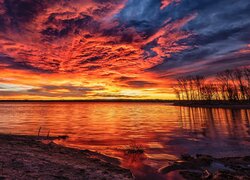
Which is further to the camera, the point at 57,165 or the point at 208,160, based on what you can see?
the point at 208,160

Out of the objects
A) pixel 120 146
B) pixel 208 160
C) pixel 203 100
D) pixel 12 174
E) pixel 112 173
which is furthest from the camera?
pixel 203 100

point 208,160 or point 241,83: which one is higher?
point 241,83

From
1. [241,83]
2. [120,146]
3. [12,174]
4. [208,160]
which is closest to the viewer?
[12,174]

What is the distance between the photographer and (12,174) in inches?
429

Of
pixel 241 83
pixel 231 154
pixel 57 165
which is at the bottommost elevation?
pixel 231 154

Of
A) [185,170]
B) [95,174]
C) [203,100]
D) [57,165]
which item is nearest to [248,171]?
[185,170]

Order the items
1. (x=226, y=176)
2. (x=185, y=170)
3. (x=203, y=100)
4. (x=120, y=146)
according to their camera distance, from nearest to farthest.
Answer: (x=226, y=176) → (x=185, y=170) → (x=120, y=146) → (x=203, y=100)

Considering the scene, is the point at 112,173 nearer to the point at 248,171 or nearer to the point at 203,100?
the point at 248,171

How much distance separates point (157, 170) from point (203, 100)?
18199 centimetres

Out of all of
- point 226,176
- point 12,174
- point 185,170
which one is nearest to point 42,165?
point 12,174

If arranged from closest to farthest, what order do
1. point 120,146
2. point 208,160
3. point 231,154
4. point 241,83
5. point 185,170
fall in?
point 185,170, point 208,160, point 231,154, point 120,146, point 241,83

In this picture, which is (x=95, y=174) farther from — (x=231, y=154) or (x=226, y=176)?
(x=231, y=154)

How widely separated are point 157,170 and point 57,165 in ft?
23.6

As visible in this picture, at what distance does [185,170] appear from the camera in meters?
14.9
